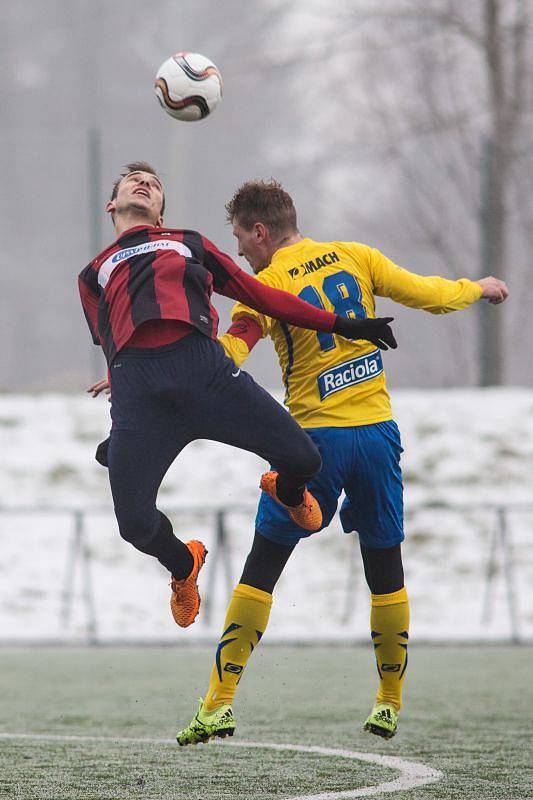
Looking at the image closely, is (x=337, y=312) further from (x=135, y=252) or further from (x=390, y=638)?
(x=390, y=638)

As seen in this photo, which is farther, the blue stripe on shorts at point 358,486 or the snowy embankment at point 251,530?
the snowy embankment at point 251,530

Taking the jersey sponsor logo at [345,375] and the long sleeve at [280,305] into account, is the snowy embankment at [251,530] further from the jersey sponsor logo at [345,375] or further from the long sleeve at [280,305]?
the long sleeve at [280,305]

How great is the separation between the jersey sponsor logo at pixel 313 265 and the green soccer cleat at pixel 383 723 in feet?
5.59

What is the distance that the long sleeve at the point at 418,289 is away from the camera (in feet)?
18.0

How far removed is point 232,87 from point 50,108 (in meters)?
4.04

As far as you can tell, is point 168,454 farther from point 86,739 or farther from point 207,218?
point 207,218

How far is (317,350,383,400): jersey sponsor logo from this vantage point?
5391 mm

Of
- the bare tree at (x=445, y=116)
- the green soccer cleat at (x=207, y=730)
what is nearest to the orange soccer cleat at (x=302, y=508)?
the green soccer cleat at (x=207, y=730)

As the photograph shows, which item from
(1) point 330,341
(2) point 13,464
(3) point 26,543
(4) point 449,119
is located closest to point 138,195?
(1) point 330,341

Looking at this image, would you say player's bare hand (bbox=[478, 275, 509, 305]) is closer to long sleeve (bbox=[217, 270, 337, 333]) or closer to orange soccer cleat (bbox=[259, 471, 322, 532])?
long sleeve (bbox=[217, 270, 337, 333])

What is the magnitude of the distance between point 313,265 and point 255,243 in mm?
257

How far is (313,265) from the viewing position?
5.43 m

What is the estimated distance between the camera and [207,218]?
20922 millimetres

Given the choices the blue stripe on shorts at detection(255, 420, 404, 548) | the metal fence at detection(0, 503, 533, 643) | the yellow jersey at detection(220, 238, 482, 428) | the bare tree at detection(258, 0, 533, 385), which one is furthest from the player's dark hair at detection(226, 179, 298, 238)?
the bare tree at detection(258, 0, 533, 385)
